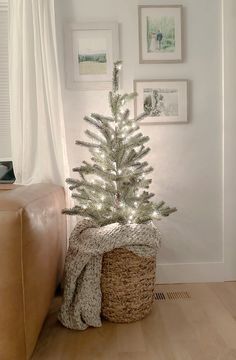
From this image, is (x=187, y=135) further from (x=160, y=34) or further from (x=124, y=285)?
(x=124, y=285)

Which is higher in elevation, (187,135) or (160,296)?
(187,135)

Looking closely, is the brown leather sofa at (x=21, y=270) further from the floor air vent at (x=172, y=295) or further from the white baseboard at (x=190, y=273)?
the white baseboard at (x=190, y=273)

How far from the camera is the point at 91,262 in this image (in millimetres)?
1671

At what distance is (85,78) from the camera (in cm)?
219

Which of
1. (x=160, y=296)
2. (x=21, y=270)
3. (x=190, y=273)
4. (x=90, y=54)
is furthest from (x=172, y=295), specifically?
(x=90, y=54)

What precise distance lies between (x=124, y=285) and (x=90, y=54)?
1489mm

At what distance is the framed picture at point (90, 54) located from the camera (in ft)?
7.06

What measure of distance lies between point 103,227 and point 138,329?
0.54m

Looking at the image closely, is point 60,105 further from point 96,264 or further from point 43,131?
point 96,264

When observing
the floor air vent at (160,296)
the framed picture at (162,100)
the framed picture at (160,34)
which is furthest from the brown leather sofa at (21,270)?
the framed picture at (160,34)

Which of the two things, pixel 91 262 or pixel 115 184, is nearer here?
pixel 91 262

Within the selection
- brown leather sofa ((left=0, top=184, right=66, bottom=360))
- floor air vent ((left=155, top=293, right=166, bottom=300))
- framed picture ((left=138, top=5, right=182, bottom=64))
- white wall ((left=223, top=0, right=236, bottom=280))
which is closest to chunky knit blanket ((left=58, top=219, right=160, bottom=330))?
brown leather sofa ((left=0, top=184, right=66, bottom=360))

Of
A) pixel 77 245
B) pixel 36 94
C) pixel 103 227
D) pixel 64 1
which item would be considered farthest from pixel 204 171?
pixel 64 1

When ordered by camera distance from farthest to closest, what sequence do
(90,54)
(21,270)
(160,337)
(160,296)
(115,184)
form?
(90,54) → (160,296) → (115,184) → (160,337) → (21,270)
